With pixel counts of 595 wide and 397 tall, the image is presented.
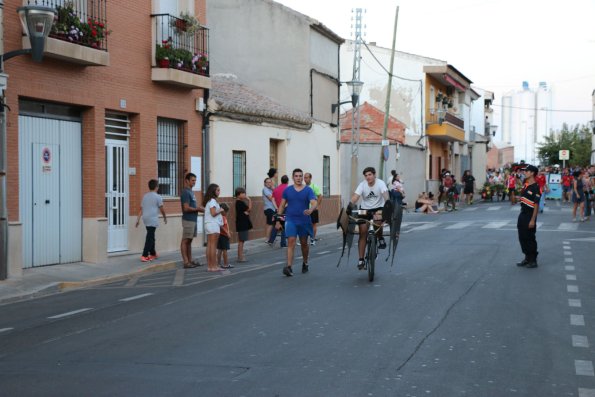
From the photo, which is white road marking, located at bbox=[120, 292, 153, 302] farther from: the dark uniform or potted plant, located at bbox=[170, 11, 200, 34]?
potted plant, located at bbox=[170, 11, 200, 34]

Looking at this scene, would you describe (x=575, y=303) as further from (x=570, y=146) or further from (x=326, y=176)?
(x=570, y=146)

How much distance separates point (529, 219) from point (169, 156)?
8.95m

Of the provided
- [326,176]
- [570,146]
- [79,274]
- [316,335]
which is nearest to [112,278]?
[79,274]

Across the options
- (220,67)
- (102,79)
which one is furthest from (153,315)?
(220,67)

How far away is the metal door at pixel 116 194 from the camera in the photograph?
17.3m

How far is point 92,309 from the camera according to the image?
413 inches

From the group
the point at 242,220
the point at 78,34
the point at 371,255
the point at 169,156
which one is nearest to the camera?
the point at 371,255

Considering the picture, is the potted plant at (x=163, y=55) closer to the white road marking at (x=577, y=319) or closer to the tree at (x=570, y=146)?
the white road marking at (x=577, y=319)

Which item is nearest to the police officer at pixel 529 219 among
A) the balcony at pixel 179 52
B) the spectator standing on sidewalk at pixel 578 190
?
the balcony at pixel 179 52

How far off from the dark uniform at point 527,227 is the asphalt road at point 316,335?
431 millimetres

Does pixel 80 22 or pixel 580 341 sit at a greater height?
pixel 80 22

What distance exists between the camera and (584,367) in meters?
6.91

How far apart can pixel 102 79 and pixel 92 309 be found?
7.31 metres

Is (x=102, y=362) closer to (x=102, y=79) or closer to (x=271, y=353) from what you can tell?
(x=271, y=353)
